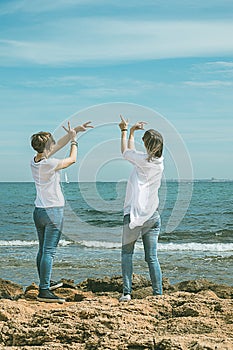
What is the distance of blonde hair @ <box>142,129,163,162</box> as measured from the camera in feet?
18.8

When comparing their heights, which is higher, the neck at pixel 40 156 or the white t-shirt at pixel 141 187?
the neck at pixel 40 156

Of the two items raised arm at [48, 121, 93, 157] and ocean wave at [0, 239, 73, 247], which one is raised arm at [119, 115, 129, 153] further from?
ocean wave at [0, 239, 73, 247]

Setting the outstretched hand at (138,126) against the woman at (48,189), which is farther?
the outstretched hand at (138,126)

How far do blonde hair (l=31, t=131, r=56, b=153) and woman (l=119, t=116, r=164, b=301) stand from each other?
0.76 metres

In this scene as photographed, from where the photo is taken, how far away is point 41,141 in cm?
594

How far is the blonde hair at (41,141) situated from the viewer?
5.94 m

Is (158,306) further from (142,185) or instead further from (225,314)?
(142,185)

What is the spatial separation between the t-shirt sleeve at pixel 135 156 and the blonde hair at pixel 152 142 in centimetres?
7

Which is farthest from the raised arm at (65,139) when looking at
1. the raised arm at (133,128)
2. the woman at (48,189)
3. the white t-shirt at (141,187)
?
the white t-shirt at (141,187)

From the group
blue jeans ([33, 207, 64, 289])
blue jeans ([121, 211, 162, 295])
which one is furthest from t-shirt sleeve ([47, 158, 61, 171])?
blue jeans ([121, 211, 162, 295])

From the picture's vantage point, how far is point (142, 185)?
5777 mm

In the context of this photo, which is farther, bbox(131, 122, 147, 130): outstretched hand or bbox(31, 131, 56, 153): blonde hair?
bbox(131, 122, 147, 130): outstretched hand

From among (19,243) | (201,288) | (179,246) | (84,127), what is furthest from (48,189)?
(19,243)

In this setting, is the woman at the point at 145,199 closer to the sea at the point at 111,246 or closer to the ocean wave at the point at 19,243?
the sea at the point at 111,246
